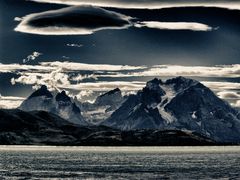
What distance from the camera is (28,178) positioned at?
6102 inches

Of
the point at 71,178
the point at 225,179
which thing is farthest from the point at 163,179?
the point at 71,178

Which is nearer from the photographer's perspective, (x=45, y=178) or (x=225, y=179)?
(x=225, y=179)

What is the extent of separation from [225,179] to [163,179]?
16048mm

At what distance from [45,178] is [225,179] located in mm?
49063

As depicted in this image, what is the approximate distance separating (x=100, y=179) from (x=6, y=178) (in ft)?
83.8

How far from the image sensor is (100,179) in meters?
152

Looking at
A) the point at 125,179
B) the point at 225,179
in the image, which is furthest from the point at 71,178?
the point at 225,179

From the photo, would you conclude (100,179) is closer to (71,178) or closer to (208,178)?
(71,178)

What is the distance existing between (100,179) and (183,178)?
22.3m

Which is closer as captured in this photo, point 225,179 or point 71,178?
point 225,179

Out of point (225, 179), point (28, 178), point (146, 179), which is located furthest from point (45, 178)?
point (225, 179)

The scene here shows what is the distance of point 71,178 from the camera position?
516 ft

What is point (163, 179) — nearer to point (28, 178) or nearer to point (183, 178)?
point (183, 178)

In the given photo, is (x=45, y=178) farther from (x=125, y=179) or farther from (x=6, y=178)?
(x=125, y=179)
